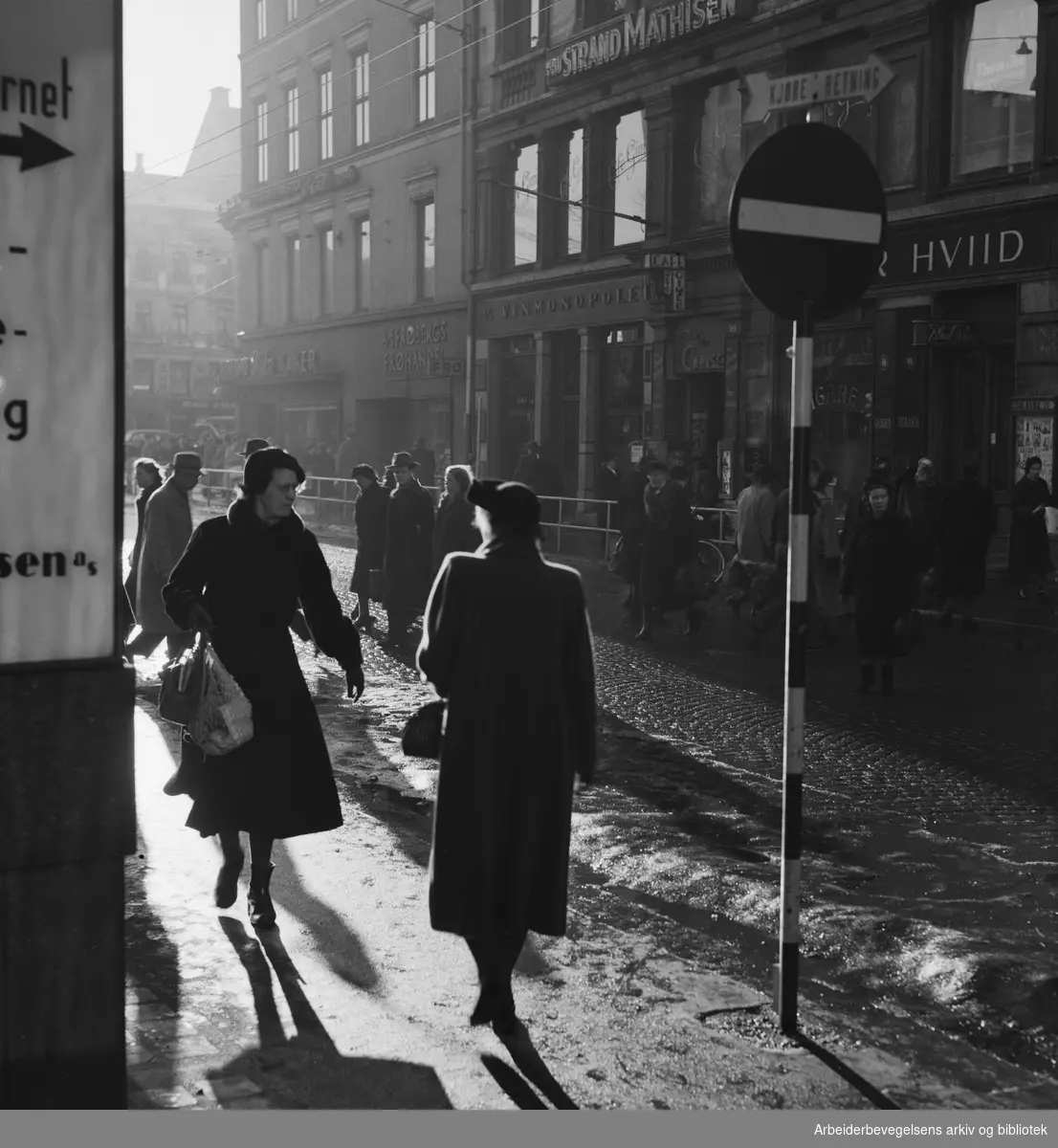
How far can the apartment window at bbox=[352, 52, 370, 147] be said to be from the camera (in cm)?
3741

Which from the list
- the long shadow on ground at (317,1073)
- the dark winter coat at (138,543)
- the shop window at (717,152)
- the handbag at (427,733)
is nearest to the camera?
the long shadow on ground at (317,1073)

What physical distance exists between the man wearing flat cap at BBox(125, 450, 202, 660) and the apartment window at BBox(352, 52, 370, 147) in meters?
28.1

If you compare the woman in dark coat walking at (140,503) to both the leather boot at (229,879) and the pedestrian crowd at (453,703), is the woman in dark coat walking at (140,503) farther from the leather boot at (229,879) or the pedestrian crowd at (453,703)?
the leather boot at (229,879)

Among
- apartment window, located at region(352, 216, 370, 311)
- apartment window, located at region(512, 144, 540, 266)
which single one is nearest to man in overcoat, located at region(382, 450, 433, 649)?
apartment window, located at region(512, 144, 540, 266)

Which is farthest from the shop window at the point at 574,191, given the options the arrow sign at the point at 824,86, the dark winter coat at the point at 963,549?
the arrow sign at the point at 824,86

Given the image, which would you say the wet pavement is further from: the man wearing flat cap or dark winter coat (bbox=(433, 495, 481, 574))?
dark winter coat (bbox=(433, 495, 481, 574))

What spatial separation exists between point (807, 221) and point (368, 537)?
37.4ft

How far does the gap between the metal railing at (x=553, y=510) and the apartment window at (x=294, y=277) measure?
533 centimetres

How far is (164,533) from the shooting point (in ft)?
35.5

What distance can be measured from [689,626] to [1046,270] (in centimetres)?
757

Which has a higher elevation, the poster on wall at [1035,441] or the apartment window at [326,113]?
the apartment window at [326,113]

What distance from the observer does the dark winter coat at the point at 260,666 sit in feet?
19.1

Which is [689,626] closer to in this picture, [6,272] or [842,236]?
[842,236]

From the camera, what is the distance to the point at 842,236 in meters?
4.97
